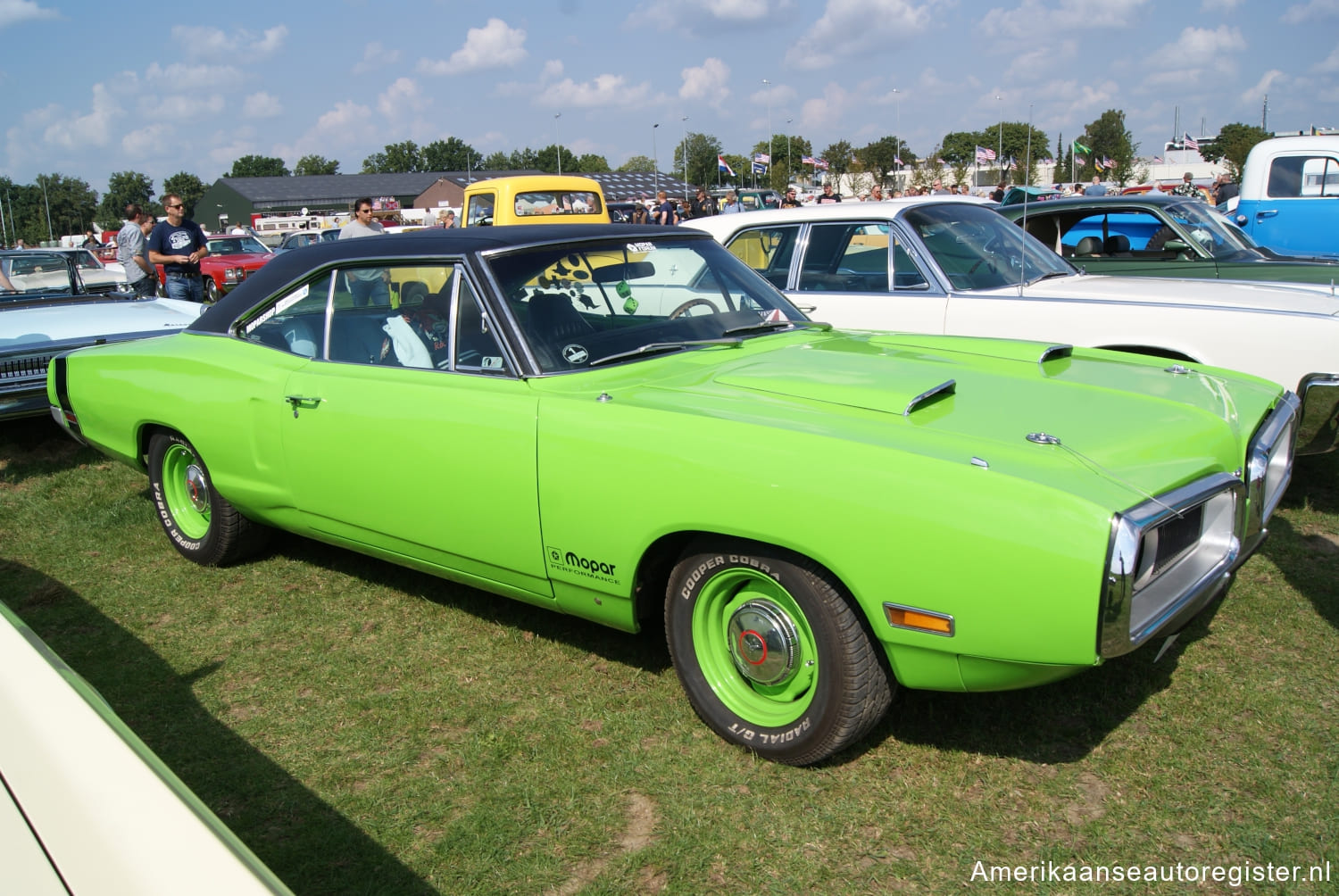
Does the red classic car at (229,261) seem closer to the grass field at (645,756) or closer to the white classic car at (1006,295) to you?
the white classic car at (1006,295)

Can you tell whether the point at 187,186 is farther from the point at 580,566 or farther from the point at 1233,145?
the point at 580,566

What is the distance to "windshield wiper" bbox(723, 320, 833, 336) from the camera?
370 centimetres

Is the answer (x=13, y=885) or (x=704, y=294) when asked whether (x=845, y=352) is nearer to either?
(x=704, y=294)

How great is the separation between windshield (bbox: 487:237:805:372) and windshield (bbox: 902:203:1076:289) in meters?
1.93

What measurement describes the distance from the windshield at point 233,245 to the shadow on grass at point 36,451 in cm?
1388

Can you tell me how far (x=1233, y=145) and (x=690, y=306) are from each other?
47999 mm

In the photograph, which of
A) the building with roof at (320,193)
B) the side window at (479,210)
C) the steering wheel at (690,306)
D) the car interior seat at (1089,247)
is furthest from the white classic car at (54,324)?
the building with roof at (320,193)

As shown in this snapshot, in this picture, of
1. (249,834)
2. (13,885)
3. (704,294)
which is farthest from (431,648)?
(13,885)

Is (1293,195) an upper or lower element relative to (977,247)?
upper

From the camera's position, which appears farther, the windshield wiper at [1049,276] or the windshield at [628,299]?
the windshield wiper at [1049,276]

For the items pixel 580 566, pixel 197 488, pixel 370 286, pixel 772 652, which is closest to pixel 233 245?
pixel 197 488

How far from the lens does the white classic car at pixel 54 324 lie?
6.15 m

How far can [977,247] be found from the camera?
5.70 m

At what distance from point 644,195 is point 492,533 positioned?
181ft
